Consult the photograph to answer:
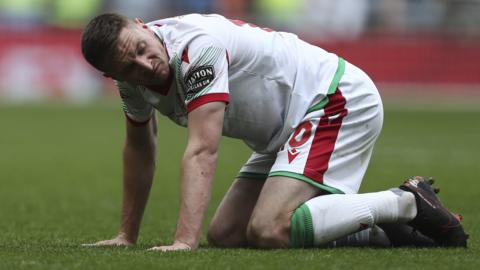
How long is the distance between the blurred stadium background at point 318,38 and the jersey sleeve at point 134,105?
58.5 feet

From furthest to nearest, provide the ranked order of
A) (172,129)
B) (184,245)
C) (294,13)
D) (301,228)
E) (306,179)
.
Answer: (294,13), (172,129), (306,179), (301,228), (184,245)

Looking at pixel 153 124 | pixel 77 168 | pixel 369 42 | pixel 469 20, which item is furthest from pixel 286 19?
pixel 153 124

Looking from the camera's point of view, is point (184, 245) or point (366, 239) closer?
point (184, 245)

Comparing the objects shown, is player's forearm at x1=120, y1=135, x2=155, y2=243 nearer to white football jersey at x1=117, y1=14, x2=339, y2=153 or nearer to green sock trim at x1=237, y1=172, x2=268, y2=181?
white football jersey at x1=117, y1=14, x2=339, y2=153

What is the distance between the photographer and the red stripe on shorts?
5.25 meters

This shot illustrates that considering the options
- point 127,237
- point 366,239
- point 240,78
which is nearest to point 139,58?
point 240,78

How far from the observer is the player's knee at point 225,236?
5641 mm

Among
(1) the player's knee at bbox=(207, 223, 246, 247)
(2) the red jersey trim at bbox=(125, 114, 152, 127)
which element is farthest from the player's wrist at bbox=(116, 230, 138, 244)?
(2) the red jersey trim at bbox=(125, 114, 152, 127)

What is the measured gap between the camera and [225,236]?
223 inches

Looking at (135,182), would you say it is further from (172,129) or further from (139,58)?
(172,129)

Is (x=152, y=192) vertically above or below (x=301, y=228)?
below

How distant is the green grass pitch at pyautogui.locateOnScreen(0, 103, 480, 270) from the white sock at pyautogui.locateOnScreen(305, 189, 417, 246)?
0.13 m

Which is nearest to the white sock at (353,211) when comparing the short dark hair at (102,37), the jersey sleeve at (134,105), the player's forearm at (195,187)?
the player's forearm at (195,187)

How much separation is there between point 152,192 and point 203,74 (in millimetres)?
4339
